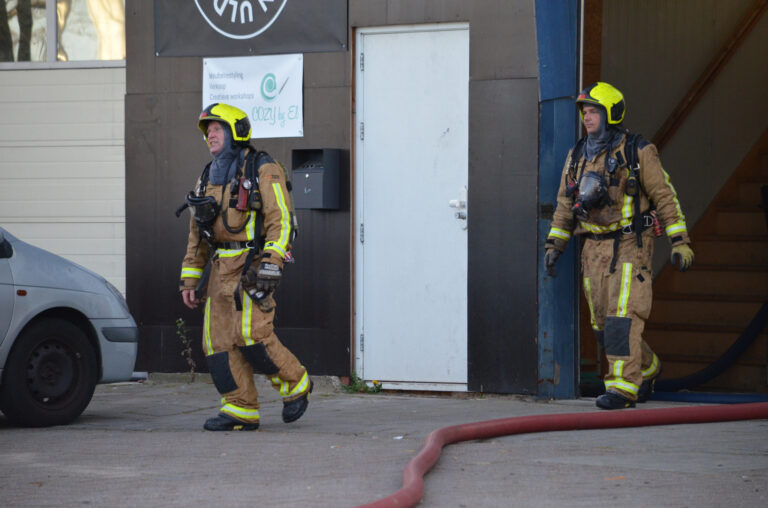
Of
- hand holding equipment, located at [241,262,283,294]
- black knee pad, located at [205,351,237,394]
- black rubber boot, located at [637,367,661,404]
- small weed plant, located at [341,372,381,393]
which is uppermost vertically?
hand holding equipment, located at [241,262,283,294]

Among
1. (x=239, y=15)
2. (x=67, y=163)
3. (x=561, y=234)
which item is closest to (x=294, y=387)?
(x=561, y=234)

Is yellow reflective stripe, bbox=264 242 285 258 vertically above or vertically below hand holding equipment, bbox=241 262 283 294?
above

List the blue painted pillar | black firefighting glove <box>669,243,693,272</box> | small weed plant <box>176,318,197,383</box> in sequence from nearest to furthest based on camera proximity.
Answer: black firefighting glove <box>669,243,693,272</box>, the blue painted pillar, small weed plant <box>176,318,197,383</box>

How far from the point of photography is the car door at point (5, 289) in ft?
25.0

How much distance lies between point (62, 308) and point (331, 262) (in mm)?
2453

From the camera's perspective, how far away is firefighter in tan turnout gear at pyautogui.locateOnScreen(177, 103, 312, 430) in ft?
24.6

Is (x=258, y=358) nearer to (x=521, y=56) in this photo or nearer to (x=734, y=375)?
(x=521, y=56)

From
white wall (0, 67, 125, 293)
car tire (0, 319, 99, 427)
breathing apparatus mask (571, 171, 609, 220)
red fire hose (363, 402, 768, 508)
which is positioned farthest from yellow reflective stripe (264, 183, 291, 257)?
white wall (0, 67, 125, 293)

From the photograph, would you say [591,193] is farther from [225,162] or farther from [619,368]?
[225,162]

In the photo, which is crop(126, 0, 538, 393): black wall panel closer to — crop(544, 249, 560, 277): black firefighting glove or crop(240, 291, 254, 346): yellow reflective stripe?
crop(544, 249, 560, 277): black firefighting glove

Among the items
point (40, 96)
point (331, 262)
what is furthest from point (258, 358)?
point (40, 96)

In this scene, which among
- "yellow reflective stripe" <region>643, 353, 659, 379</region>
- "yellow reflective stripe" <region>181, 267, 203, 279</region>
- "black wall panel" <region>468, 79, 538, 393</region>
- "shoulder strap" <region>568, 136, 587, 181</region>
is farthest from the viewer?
"black wall panel" <region>468, 79, 538, 393</region>

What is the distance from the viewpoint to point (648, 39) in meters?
13.0

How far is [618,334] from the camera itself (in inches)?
330
